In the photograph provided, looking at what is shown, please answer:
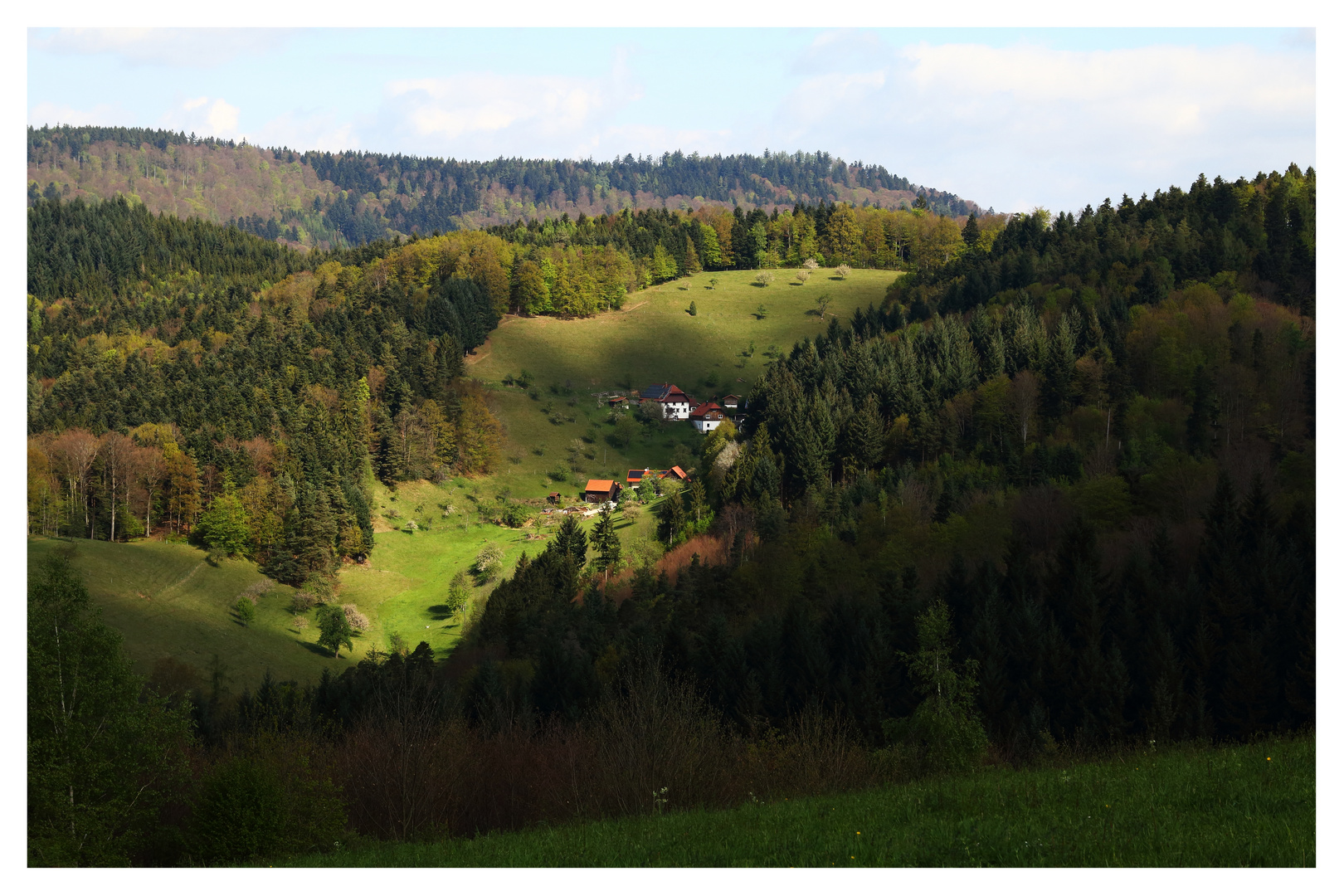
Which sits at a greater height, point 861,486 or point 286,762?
point 861,486

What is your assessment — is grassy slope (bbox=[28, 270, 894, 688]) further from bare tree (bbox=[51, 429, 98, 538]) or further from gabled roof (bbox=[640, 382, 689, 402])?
bare tree (bbox=[51, 429, 98, 538])

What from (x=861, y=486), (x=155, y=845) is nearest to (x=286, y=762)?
(x=155, y=845)

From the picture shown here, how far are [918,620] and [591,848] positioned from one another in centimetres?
2802

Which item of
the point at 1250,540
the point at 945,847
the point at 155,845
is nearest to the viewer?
the point at 945,847

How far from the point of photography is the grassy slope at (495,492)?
82750 millimetres

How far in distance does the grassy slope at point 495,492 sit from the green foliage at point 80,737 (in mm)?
58977

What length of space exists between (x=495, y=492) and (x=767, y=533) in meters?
46.8

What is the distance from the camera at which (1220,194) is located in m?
130

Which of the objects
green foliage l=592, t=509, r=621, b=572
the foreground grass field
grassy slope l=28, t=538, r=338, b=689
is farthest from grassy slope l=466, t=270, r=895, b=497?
the foreground grass field

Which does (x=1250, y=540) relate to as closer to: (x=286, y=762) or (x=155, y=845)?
(x=286, y=762)

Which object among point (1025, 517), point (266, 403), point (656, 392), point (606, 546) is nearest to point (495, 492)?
point (266, 403)

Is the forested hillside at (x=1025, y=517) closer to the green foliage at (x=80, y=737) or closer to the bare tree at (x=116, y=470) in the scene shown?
the green foliage at (x=80, y=737)

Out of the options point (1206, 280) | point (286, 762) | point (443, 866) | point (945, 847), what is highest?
point (1206, 280)

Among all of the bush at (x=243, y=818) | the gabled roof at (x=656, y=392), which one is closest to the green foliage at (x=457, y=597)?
the gabled roof at (x=656, y=392)
